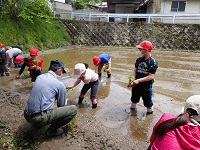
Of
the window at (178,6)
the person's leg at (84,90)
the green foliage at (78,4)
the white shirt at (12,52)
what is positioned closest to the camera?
the person's leg at (84,90)

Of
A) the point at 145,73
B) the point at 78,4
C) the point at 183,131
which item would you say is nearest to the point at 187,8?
the point at 145,73

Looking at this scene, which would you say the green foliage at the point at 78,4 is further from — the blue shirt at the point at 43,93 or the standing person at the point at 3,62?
the blue shirt at the point at 43,93

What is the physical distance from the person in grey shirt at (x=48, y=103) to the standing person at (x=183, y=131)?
1976 millimetres

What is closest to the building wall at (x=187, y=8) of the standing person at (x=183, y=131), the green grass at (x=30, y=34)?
the green grass at (x=30, y=34)

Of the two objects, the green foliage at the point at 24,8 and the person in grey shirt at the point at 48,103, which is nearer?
the person in grey shirt at the point at 48,103

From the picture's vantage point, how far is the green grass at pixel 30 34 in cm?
1214

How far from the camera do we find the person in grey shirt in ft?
10.5

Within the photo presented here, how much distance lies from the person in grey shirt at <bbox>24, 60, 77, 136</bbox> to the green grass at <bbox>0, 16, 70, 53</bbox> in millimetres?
9317

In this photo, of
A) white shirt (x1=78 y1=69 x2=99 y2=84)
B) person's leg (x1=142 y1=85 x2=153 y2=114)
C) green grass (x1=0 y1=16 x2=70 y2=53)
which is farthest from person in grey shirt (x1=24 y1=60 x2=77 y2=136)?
green grass (x1=0 y1=16 x2=70 y2=53)

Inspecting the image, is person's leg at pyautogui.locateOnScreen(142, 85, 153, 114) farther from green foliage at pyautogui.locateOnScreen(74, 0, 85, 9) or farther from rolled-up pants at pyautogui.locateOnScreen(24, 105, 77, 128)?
green foliage at pyautogui.locateOnScreen(74, 0, 85, 9)

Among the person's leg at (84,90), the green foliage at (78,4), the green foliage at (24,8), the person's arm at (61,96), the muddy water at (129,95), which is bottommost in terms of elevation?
the muddy water at (129,95)

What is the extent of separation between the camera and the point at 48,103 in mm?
3270

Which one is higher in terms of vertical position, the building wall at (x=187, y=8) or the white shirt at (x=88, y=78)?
the building wall at (x=187, y=8)

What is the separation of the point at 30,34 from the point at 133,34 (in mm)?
8508
